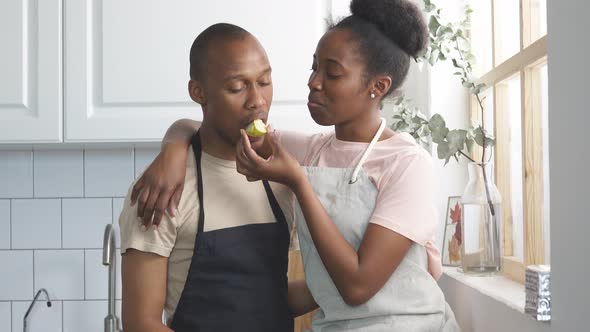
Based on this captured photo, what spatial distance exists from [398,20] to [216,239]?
1.51 feet

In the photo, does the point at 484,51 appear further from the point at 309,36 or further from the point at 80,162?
the point at 80,162

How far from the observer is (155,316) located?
122 centimetres

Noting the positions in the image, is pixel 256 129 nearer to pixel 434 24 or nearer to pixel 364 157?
pixel 364 157

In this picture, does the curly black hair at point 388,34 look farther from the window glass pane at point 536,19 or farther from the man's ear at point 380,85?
the window glass pane at point 536,19

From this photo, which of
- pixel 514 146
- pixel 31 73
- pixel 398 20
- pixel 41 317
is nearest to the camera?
pixel 398 20

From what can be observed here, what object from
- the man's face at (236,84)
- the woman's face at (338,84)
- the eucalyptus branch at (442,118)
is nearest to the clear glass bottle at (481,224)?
the eucalyptus branch at (442,118)

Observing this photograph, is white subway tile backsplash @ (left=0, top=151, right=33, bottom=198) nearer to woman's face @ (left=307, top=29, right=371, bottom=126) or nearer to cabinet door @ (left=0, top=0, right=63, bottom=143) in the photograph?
cabinet door @ (left=0, top=0, right=63, bottom=143)

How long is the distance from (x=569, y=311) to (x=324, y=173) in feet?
1.49

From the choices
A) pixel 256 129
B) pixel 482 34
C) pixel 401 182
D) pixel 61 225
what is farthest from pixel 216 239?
pixel 61 225

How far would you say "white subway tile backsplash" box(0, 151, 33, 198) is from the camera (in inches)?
104

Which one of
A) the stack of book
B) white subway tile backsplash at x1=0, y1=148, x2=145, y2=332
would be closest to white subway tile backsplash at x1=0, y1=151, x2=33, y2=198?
white subway tile backsplash at x1=0, y1=148, x2=145, y2=332

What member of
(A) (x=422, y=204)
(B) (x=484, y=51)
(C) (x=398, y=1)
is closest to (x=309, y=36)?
(B) (x=484, y=51)

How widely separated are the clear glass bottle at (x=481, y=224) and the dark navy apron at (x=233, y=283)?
0.55 metres

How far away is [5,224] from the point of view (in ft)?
8.66
